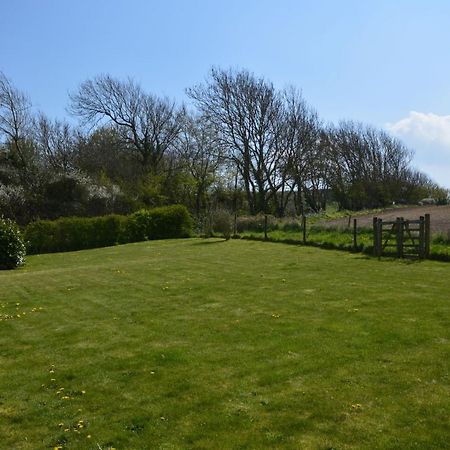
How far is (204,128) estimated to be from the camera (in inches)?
1866

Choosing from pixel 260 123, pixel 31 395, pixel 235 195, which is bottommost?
pixel 31 395

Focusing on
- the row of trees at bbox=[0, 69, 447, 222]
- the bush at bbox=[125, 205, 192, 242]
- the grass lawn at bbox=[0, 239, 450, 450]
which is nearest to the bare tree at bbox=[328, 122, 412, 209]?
the row of trees at bbox=[0, 69, 447, 222]

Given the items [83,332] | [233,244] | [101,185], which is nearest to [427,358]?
[83,332]

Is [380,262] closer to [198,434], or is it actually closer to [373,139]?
[198,434]

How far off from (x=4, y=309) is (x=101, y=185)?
32.7 meters

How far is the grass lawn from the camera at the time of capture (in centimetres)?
461

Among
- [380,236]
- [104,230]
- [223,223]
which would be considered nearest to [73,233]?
[104,230]

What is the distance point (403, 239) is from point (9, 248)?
16.3 metres

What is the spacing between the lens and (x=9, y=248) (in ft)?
75.3

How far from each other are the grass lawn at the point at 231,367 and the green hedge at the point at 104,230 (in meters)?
19.5

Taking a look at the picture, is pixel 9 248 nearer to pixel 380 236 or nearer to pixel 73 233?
pixel 73 233

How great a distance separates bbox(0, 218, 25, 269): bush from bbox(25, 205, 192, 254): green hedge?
5907 mm

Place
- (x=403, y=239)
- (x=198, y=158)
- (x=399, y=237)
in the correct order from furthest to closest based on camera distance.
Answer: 1. (x=198, y=158)
2. (x=403, y=239)
3. (x=399, y=237)

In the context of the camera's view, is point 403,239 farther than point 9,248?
No
